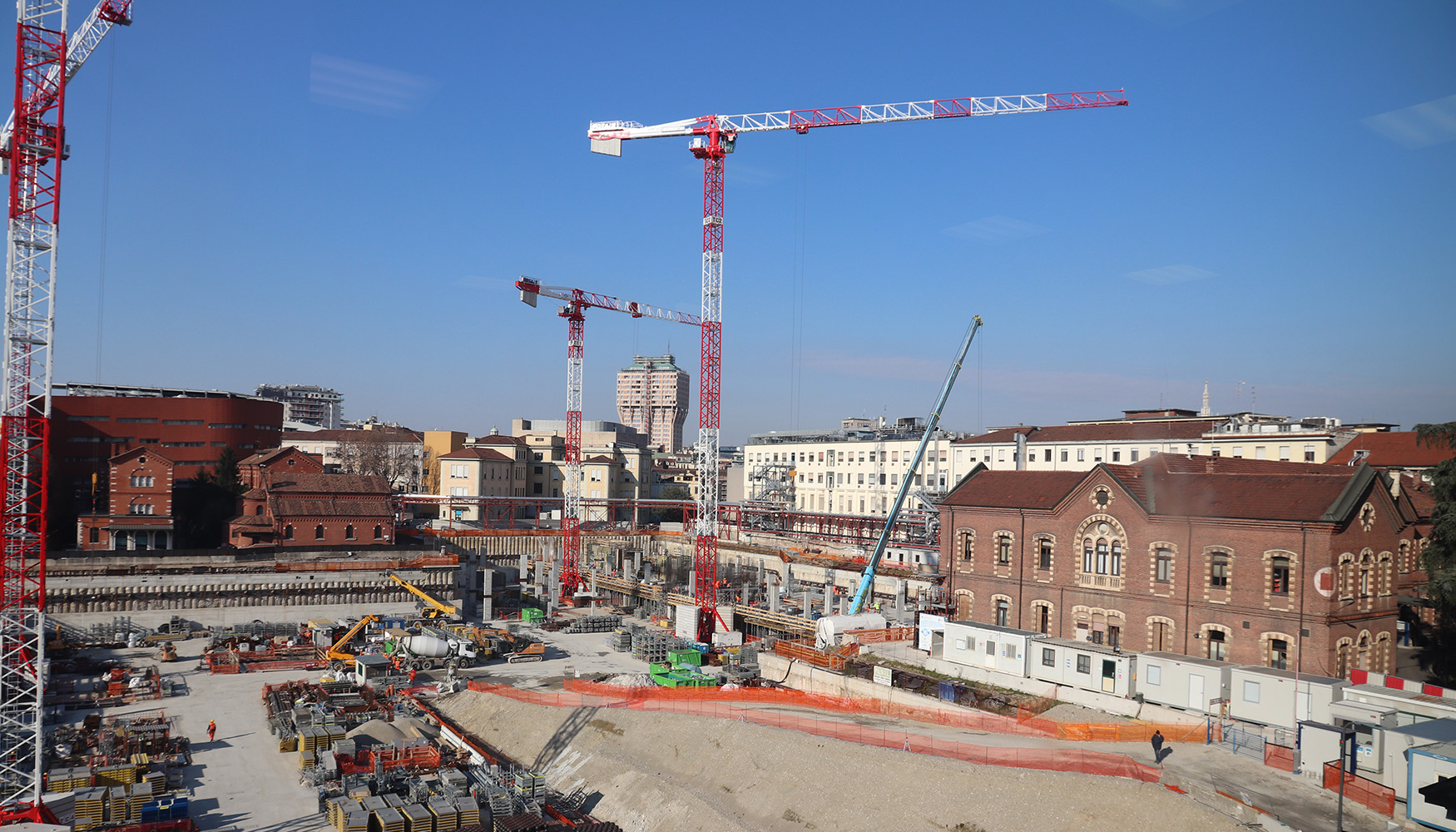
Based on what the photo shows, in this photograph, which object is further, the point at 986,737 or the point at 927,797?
the point at 986,737

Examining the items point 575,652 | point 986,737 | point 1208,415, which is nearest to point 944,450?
point 1208,415

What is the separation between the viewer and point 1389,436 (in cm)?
6450

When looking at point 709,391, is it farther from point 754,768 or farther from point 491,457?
point 491,457

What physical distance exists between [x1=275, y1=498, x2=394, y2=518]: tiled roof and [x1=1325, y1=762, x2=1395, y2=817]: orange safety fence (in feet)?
187

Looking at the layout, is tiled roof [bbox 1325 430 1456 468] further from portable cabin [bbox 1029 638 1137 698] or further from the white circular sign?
portable cabin [bbox 1029 638 1137 698]

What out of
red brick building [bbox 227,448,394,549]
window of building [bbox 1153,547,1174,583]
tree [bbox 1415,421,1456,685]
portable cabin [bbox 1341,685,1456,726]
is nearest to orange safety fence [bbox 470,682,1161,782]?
portable cabin [bbox 1341,685,1456,726]

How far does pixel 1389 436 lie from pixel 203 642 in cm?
7688

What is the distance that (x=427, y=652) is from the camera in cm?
4712

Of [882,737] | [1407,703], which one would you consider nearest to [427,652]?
[882,737]

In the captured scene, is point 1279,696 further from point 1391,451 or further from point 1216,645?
point 1391,451

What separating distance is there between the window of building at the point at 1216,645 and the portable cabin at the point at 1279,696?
3299 millimetres

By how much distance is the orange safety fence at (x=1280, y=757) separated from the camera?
82.5ft

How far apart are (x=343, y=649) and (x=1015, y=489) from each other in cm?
3484

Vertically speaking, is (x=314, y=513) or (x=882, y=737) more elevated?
(x=314, y=513)
